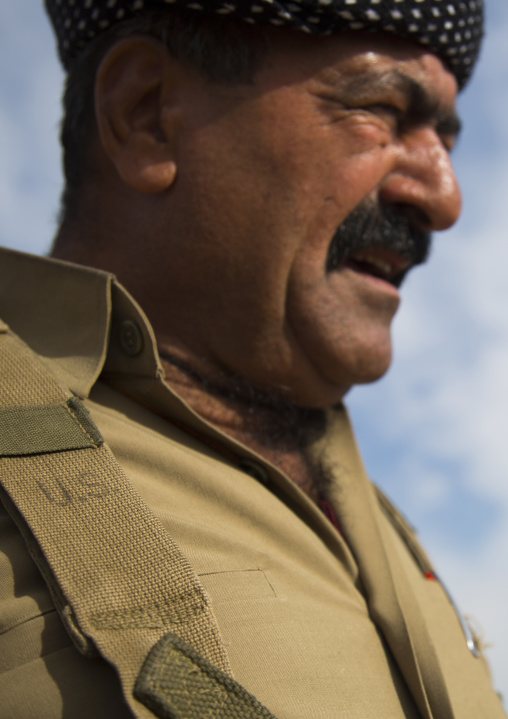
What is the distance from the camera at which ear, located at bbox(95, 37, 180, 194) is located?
200cm

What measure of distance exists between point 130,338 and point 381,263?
81cm

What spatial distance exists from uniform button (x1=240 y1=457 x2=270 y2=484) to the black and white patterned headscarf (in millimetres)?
1108

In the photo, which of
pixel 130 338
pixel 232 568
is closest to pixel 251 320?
pixel 130 338

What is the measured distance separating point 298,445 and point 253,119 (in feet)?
2.83

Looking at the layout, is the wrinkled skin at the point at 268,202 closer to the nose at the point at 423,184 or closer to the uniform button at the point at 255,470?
the nose at the point at 423,184

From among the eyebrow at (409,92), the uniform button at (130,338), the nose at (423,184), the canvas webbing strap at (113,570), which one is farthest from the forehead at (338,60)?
the canvas webbing strap at (113,570)

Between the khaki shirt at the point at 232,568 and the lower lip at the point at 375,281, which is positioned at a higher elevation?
the lower lip at the point at 375,281

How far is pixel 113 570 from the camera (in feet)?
3.64

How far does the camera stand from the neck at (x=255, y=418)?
1.88 meters

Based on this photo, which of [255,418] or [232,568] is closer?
[232,568]

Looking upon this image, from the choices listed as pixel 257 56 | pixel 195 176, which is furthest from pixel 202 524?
pixel 257 56

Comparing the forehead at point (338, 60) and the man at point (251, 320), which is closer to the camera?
the man at point (251, 320)

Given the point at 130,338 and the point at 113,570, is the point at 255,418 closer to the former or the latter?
the point at 130,338

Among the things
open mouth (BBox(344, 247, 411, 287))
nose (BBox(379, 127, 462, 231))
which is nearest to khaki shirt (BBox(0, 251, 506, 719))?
open mouth (BBox(344, 247, 411, 287))
